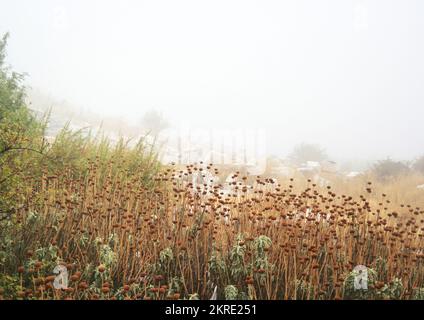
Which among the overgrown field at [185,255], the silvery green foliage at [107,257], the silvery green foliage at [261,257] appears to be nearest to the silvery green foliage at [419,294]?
the overgrown field at [185,255]

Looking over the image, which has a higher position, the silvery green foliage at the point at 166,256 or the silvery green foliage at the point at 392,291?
the silvery green foliage at the point at 166,256

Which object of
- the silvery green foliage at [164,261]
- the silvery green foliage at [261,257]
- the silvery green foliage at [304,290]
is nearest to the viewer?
the silvery green foliage at [304,290]

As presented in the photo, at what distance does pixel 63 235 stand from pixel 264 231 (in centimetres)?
187

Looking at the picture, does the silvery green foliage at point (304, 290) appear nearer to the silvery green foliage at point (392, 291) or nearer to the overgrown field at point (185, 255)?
the overgrown field at point (185, 255)

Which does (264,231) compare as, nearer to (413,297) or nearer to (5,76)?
(413,297)

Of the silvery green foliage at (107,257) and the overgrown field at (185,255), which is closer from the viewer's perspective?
the overgrown field at (185,255)

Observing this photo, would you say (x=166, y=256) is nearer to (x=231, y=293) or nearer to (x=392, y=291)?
(x=231, y=293)

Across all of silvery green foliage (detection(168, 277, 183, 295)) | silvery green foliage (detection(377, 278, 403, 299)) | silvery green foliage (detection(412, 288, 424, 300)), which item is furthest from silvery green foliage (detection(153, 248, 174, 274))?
silvery green foliage (detection(412, 288, 424, 300))

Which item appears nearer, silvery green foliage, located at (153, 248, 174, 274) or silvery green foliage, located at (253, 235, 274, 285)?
silvery green foliage, located at (253, 235, 274, 285)

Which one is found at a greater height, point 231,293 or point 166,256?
point 166,256

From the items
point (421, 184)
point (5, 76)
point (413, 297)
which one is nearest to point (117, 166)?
point (5, 76)

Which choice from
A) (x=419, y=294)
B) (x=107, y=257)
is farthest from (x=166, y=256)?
(x=419, y=294)

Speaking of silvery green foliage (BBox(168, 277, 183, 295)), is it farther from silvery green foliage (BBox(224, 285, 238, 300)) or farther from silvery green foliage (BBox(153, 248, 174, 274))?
silvery green foliage (BBox(224, 285, 238, 300))
